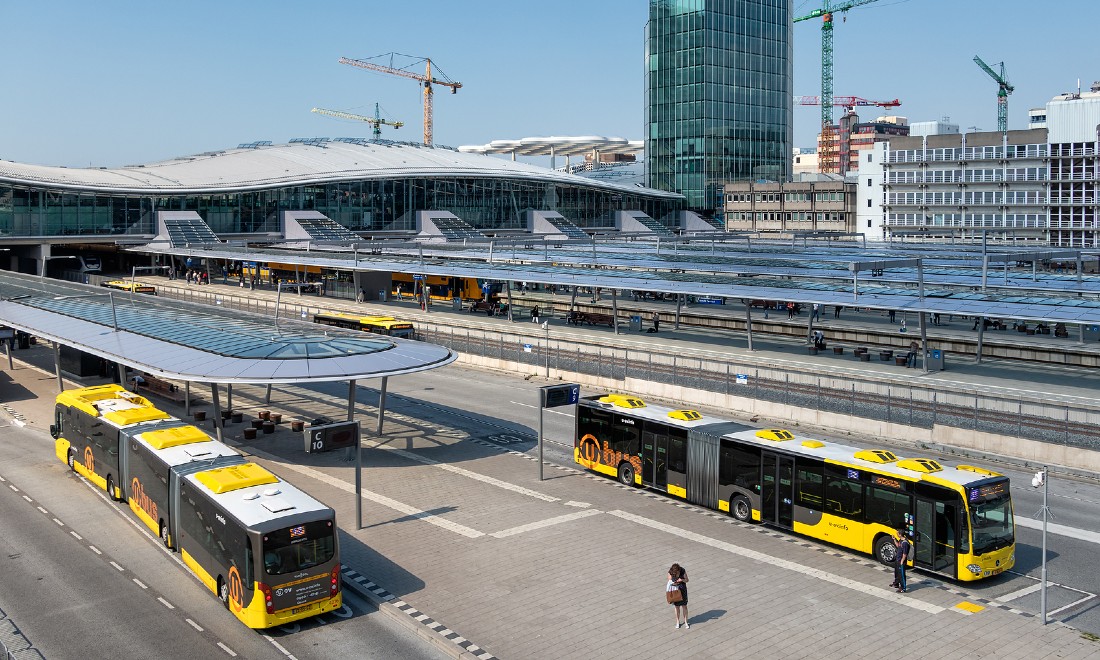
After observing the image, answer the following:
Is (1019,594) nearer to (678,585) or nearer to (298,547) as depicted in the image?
(678,585)

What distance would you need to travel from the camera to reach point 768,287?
187 feet

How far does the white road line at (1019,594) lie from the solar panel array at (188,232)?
9658 centimetres

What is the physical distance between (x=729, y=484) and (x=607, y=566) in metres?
5.80

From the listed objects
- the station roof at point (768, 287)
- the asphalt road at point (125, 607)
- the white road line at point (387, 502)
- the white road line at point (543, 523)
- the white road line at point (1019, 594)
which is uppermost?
the station roof at point (768, 287)

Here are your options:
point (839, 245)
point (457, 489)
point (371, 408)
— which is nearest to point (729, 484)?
point (457, 489)

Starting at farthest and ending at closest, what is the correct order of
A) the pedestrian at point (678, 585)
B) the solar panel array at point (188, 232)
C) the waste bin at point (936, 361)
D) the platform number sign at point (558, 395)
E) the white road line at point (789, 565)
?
the solar panel array at point (188, 232) → the waste bin at point (936, 361) → the platform number sign at point (558, 395) → the white road line at point (789, 565) → the pedestrian at point (678, 585)

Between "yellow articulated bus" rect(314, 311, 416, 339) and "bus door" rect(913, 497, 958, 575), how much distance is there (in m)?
32.2

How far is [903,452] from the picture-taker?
119 feet

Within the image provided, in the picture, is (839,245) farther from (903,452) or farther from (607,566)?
(607,566)

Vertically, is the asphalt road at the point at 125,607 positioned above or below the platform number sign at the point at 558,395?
below

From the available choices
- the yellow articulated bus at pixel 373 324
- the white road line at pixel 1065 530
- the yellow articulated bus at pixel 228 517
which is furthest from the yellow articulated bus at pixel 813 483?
Result: the yellow articulated bus at pixel 373 324

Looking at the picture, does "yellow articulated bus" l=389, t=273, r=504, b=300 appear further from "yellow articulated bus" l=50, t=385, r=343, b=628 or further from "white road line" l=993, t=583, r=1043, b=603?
"white road line" l=993, t=583, r=1043, b=603

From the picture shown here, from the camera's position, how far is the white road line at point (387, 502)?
27250mm

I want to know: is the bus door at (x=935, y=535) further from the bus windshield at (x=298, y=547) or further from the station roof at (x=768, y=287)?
the station roof at (x=768, y=287)
